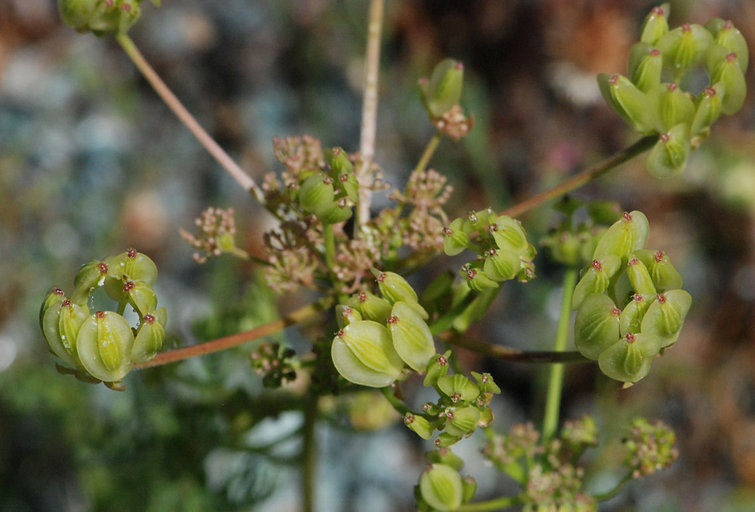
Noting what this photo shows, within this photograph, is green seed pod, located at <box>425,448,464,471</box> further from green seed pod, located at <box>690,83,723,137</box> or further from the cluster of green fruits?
green seed pod, located at <box>690,83,723,137</box>

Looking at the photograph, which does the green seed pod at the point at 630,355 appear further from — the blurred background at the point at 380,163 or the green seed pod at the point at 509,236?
the blurred background at the point at 380,163

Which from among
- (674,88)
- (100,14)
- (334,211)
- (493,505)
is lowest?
(493,505)

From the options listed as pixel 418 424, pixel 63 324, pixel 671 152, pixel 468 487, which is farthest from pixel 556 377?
pixel 63 324

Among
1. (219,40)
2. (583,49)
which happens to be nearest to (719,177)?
(583,49)

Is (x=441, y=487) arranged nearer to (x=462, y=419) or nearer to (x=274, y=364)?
(x=462, y=419)

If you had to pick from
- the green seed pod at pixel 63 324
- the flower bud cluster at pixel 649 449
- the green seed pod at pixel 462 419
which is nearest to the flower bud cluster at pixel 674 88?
the flower bud cluster at pixel 649 449

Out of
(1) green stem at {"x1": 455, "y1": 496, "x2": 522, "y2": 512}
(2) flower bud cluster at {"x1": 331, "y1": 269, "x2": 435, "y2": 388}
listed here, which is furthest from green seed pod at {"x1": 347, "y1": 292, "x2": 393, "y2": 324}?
(1) green stem at {"x1": 455, "y1": 496, "x2": 522, "y2": 512}
